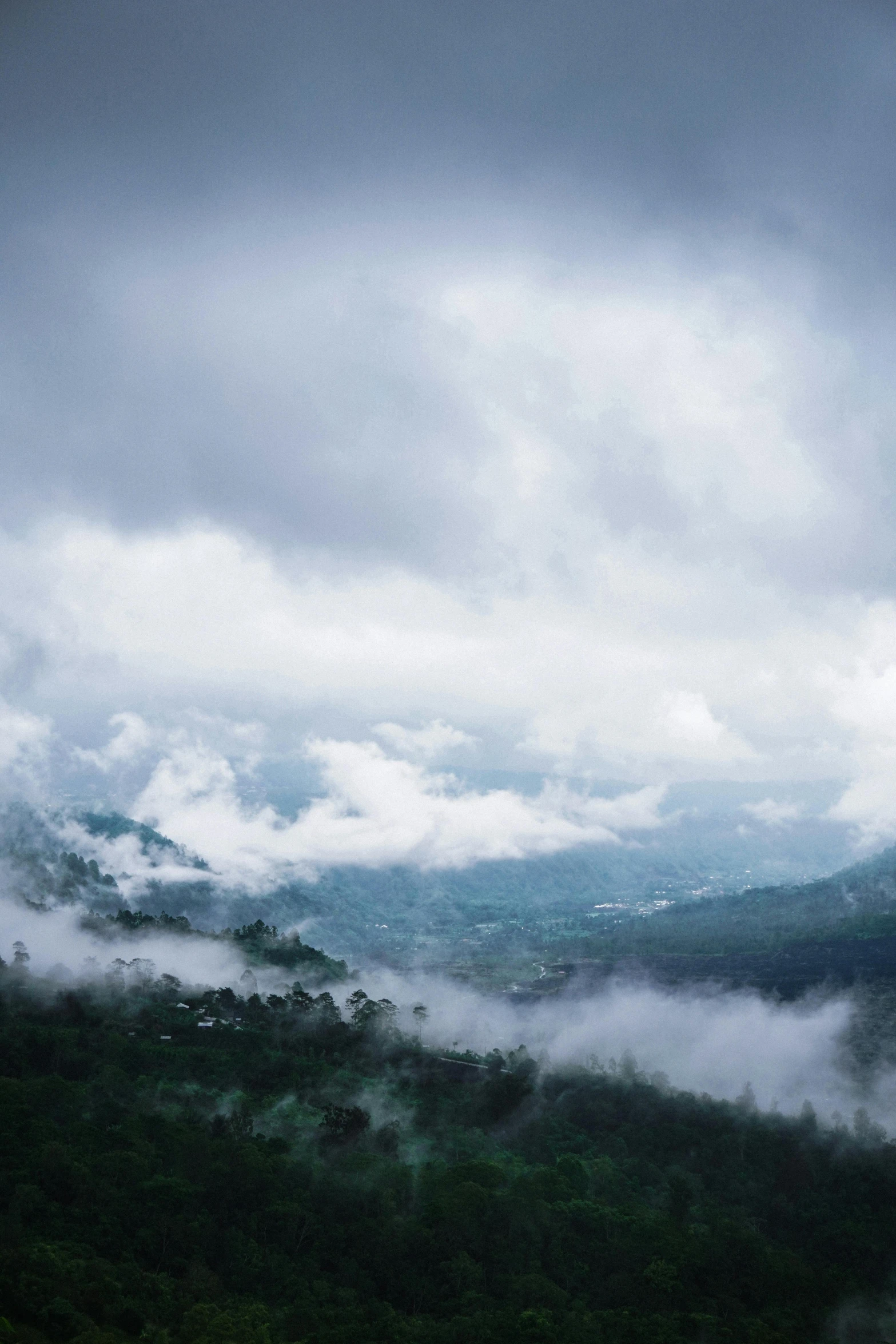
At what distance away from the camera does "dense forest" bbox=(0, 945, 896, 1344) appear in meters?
42.2

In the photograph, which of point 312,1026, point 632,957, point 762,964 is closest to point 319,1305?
point 312,1026

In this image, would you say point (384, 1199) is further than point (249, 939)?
No

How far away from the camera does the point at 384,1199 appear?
53.3m

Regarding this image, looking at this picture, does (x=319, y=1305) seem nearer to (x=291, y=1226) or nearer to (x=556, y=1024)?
(x=291, y=1226)

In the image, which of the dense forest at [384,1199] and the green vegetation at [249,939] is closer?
the dense forest at [384,1199]

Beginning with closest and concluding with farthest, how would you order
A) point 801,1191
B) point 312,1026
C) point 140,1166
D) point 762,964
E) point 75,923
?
point 140,1166, point 801,1191, point 312,1026, point 75,923, point 762,964

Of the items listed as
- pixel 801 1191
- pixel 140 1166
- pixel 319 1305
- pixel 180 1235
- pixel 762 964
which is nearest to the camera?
pixel 319 1305

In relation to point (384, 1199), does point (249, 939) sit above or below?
above

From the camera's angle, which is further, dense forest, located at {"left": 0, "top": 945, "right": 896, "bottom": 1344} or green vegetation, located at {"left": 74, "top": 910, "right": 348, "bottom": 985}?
green vegetation, located at {"left": 74, "top": 910, "right": 348, "bottom": 985}

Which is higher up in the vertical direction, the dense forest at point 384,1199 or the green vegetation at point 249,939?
the green vegetation at point 249,939

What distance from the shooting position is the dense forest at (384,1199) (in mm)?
42219

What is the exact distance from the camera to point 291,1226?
50.6 meters

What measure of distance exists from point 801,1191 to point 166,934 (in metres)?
84.9

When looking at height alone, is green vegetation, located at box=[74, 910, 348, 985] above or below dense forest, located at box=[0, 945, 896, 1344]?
above
